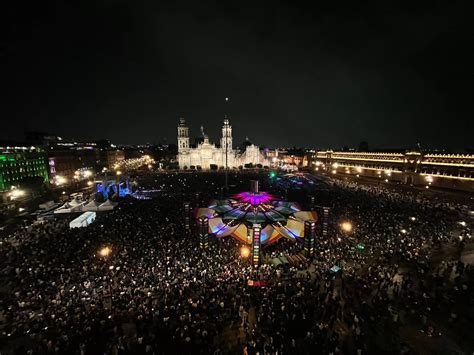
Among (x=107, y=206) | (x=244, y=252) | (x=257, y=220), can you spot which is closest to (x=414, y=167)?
(x=257, y=220)

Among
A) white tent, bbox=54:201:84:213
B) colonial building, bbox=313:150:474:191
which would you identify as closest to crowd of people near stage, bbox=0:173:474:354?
white tent, bbox=54:201:84:213

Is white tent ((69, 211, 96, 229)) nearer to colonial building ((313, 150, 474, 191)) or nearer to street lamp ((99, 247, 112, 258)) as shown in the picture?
street lamp ((99, 247, 112, 258))

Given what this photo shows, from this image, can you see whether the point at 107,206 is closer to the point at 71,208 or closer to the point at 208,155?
the point at 71,208

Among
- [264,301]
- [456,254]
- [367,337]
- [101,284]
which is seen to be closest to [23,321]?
[101,284]

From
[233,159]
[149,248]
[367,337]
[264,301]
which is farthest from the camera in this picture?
[233,159]

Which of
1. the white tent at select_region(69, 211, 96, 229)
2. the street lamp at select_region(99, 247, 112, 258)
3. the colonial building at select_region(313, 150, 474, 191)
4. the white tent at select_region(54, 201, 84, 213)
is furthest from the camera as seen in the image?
the colonial building at select_region(313, 150, 474, 191)

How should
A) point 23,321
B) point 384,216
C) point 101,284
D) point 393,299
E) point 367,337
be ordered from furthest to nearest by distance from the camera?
point 384,216
point 101,284
point 393,299
point 23,321
point 367,337

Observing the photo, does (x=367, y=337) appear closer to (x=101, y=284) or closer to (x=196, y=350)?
(x=196, y=350)

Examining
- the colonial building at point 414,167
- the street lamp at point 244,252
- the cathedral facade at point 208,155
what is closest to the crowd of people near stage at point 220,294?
the street lamp at point 244,252

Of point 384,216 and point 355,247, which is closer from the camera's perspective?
point 355,247
